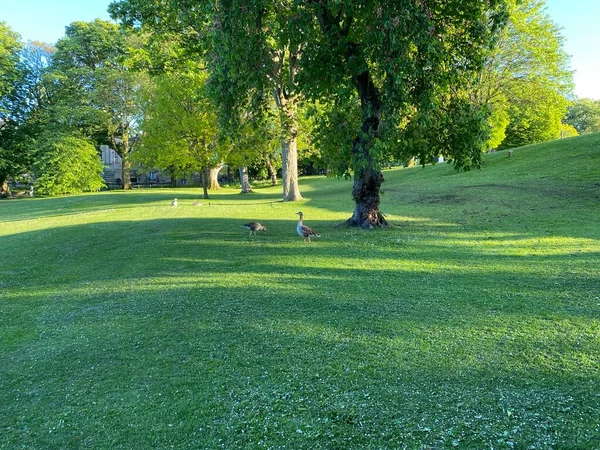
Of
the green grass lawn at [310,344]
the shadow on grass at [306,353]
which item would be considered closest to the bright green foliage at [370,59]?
the green grass lawn at [310,344]

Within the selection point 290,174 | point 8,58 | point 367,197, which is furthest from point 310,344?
point 8,58

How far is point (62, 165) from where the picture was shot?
→ 4619cm

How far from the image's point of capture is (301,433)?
3.65 meters

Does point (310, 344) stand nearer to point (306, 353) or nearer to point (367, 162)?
point (306, 353)

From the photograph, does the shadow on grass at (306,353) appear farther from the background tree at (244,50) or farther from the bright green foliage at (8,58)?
the bright green foliage at (8,58)

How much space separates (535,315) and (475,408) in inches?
110

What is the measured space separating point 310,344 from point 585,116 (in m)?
101

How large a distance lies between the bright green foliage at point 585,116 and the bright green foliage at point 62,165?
285ft

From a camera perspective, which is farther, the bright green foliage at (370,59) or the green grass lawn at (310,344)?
the bright green foliage at (370,59)

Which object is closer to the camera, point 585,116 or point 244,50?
point 244,50

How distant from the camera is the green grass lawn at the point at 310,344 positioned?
3.73 meters

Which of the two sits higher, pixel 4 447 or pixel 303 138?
pixel 303 138

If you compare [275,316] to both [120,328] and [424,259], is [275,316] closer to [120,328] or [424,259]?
[120,328]

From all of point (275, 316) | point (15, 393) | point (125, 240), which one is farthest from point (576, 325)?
point (125, 240)
